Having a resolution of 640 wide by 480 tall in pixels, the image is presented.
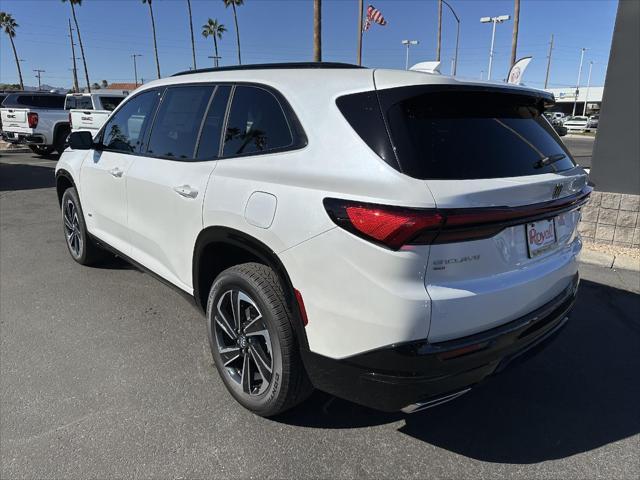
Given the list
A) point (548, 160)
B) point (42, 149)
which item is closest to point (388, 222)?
point (548, 160)

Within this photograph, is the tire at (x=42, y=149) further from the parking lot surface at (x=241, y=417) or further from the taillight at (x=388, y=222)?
the taillight at (x=388, y=222)

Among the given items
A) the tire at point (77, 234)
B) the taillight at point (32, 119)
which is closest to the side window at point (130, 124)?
the tire at point (77, 234)

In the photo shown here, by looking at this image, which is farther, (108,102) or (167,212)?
(108,102)

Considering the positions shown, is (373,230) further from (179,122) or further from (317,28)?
(317,28)

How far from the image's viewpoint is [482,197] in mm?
1921

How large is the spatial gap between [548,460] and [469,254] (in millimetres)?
1281

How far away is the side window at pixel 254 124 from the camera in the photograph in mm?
2469

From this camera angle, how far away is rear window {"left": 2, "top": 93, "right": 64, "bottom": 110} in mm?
15702

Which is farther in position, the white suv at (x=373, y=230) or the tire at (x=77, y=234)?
the tire at (x=77, y=234)

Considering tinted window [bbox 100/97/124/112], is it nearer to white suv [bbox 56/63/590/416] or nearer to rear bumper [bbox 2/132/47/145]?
rear bumper [bbox 2/132/47/145]

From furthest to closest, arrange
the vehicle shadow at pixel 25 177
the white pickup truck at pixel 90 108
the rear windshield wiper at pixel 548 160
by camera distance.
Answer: the white pickup truck at pixel 90 108 < the vehicle shadow at pixel 25 177 < the rear windshield wiper at pixel 548 160

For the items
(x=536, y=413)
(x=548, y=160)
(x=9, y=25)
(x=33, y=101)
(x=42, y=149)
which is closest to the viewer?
(x=548, y=160)

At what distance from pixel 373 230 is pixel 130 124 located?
2868 millimetres

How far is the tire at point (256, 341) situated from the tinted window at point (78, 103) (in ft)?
50.2
